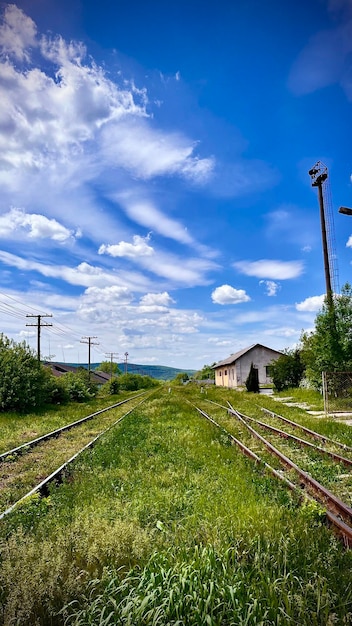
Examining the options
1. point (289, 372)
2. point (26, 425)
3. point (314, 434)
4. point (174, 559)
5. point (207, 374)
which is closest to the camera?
point (174, 559)

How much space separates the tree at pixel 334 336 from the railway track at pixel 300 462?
9747 mm

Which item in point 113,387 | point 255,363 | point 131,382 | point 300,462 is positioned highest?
point 255,363

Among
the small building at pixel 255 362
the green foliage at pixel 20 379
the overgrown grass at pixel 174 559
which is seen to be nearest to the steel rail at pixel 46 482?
the overgrown grass at pixel 174 559

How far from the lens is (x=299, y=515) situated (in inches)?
205

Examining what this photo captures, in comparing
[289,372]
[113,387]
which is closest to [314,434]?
[289,372]

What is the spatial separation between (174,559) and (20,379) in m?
20.8

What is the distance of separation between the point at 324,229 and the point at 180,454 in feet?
73.4

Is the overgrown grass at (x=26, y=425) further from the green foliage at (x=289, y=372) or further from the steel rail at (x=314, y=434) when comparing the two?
the green foliage at (x=289, y=372)

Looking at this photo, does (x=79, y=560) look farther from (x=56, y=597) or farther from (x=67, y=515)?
(x=67, y=515)

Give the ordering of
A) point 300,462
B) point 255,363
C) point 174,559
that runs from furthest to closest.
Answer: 1. point 255,363
2. point 300,462
3. point 174,559

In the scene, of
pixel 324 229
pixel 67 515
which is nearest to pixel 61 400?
pixel 324 229

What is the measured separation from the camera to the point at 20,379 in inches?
901

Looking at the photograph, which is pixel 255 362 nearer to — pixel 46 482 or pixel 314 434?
pixel 314 434

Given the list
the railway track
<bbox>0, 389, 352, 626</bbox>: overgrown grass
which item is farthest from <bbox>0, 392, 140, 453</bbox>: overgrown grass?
<bbox>0, 389, 352, 626</bbox>: overgrown grass
